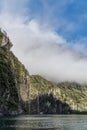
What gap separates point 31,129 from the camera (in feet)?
432

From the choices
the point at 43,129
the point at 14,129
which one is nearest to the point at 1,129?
the point at 14,129

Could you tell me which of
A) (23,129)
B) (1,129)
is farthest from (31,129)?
(1,129)

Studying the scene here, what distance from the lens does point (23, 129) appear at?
131 meters

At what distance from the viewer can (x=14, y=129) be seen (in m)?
130

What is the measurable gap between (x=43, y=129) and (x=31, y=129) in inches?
182

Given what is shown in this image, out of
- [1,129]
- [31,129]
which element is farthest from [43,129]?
[1,129]

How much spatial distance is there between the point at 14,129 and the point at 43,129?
35.1 feet

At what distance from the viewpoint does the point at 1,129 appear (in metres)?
127

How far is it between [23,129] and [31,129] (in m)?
2.84

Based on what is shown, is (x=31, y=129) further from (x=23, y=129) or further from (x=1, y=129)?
(x=1, y=129)

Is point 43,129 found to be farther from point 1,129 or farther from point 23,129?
point 1,129

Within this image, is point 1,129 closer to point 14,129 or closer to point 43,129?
point 14,129

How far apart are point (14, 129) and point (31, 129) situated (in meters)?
6.11

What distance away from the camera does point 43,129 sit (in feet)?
438
